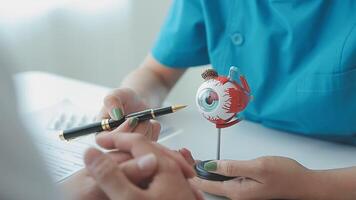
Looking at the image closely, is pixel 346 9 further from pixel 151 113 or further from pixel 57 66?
→ pixel 57 66

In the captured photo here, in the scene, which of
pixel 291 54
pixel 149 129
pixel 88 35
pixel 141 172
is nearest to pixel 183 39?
pixel 291 54

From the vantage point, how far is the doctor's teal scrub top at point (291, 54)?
732 millimetres

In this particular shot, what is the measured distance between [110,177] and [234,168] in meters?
0.22

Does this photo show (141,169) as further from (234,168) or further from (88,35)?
(88,35)

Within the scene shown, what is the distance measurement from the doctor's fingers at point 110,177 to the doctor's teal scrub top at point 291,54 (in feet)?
1.31

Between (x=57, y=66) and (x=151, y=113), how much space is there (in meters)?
0.94

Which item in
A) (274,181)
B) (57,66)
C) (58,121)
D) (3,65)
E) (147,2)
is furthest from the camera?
(147,2)

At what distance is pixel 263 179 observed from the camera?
0.57 metres

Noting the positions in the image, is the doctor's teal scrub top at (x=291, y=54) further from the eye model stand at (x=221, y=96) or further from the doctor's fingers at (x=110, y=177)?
the doctor's fingers at (x=110, y=177)

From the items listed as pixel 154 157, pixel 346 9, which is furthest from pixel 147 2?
pixel 154 157

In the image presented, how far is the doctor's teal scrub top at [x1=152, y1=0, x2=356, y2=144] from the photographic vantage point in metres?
0.73

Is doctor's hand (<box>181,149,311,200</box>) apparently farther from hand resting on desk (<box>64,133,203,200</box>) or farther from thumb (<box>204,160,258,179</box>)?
hand resting on desk (<box>64,133,203,200</box>)

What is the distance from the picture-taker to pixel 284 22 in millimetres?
771

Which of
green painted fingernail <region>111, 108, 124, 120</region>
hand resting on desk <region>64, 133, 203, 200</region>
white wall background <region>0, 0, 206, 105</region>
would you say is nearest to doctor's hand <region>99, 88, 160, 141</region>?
green painted fingernail <region>111, 108, 124, 120</region>
